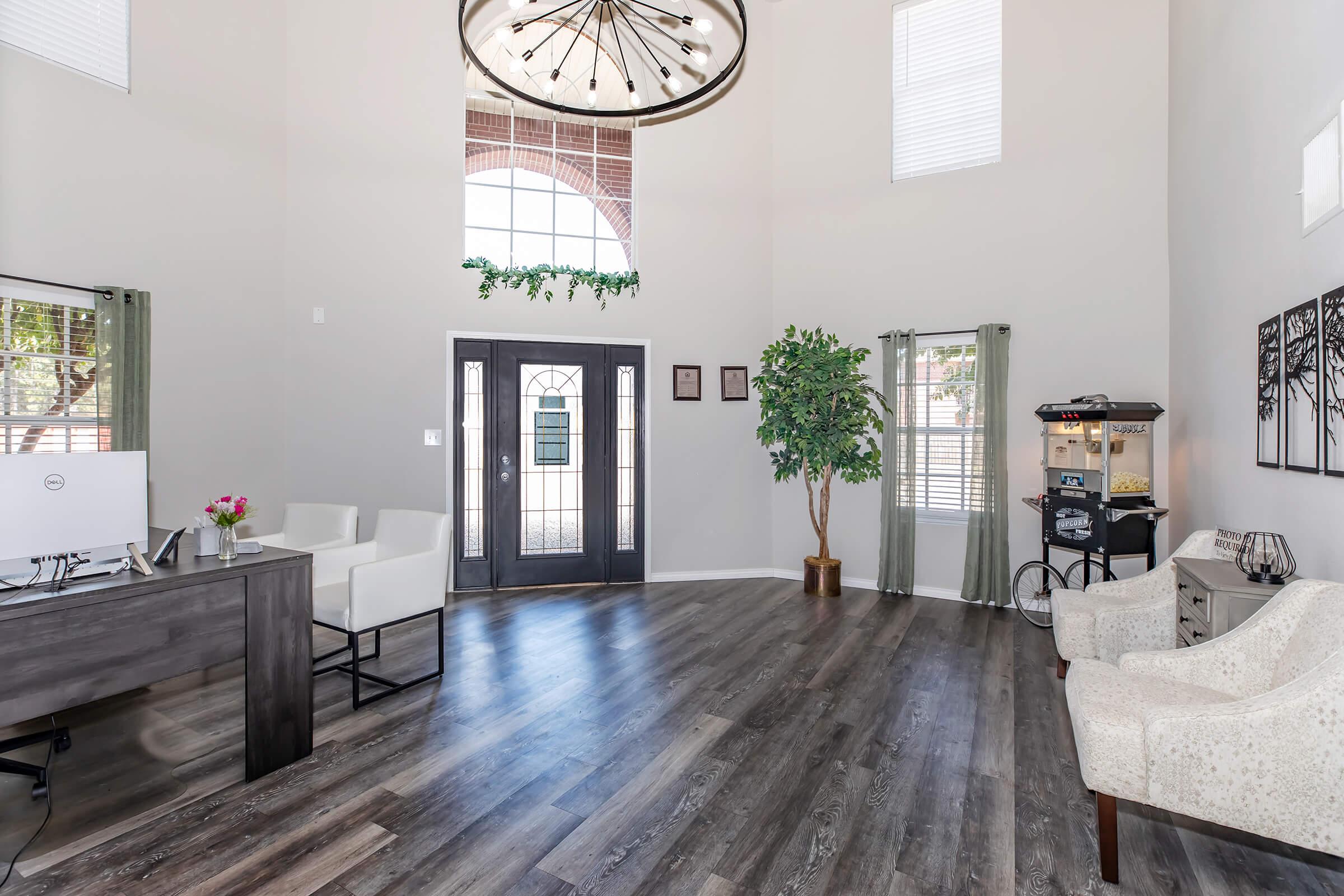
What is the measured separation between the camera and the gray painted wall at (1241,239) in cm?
254

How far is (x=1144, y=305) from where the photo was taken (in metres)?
4.70

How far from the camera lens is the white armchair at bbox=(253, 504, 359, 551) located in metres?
3.99

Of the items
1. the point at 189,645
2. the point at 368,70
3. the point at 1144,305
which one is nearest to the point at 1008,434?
the point at 1144,305

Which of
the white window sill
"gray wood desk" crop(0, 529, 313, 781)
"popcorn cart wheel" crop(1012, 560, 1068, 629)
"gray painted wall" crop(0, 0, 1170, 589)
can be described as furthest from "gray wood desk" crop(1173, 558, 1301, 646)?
"gray wood desk" crop(0, 529, 313, 781)

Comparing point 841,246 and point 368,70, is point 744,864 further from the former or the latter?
point 368,70

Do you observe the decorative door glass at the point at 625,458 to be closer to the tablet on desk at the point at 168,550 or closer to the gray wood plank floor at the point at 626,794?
the gray wood plank floor at the point at 626,794

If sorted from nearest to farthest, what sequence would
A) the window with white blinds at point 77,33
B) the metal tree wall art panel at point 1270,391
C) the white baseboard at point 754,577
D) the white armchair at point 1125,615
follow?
1. the metal tree wall art panel at point 1270,391
2. the white armchair at point 1125,615
3. the window with white blinds at point 77,33
4. the white baseboard at point 754,577

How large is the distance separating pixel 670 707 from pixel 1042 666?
2270mm

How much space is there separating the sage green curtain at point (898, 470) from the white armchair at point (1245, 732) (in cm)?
305

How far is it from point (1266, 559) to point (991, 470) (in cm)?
243

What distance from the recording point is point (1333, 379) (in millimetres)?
2369

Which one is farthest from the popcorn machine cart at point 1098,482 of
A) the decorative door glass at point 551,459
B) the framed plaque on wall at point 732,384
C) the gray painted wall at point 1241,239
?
the decorative door glass at point 551,459

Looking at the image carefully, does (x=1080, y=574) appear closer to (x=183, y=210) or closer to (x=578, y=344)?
(x=578, y=344)

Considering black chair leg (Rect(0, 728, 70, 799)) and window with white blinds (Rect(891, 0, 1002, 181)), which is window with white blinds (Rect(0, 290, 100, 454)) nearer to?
black chair leg (Rect(0, 728, 70, 799))
